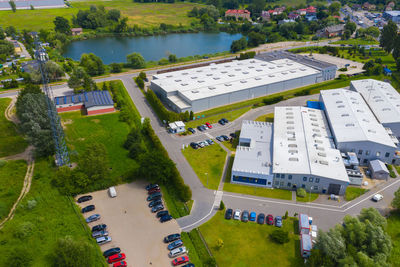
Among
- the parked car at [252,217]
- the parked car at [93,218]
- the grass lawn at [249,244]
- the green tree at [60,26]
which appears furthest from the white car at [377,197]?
the green tree at [60,26]

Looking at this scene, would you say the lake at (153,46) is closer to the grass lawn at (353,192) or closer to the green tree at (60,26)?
the green tree at (60,26)

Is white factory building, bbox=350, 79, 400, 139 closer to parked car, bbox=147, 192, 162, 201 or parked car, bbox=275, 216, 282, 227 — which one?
parked car, bbox=275, 216, 282, 227

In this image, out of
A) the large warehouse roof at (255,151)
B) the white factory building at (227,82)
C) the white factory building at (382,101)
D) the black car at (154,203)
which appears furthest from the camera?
the white factory building at (227,82)

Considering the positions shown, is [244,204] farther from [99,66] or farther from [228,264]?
[99,66]

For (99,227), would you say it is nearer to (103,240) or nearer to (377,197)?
(103,240)

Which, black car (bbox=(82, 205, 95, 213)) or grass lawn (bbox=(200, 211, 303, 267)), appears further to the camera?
black car (bbox=(82, 205, 95, 213))

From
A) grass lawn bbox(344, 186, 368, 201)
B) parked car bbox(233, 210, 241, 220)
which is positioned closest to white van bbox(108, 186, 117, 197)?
parked car bbox(233, 210, 241, 220)
